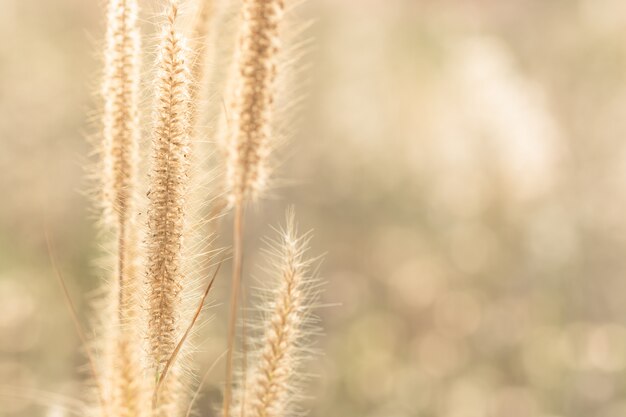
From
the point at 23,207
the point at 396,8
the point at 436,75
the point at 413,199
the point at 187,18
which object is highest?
the point at 396,8

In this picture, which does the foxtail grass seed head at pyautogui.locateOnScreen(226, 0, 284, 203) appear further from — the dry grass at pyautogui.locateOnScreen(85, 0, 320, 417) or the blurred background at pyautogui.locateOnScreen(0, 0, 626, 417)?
the blurred background at pyautogui.locateOnScreen(0, 0, 626, 417)

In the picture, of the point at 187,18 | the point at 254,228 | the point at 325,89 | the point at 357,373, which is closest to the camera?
the point at 187,18

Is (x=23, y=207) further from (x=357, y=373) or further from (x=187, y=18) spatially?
(x=187, y=18)

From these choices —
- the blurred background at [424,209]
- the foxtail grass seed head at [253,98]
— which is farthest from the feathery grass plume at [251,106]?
the blurred background at [424,209]

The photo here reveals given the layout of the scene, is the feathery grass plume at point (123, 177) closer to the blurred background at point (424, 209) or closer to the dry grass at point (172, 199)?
the dry grass at point (172, 199)

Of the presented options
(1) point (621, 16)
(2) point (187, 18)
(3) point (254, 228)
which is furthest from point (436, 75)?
(2) point (187, 18)

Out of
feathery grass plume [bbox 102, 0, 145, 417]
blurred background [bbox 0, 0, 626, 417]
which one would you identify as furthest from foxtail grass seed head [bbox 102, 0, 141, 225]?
blurred background [bbox 0, 0, 626, 417]

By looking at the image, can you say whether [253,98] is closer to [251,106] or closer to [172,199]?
[251,106]
